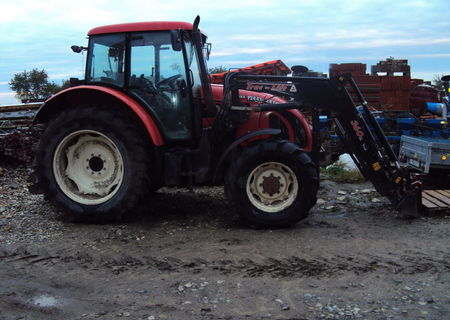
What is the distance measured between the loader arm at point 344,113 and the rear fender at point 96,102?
0.86 m

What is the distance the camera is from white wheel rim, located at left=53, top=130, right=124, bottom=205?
557 cm

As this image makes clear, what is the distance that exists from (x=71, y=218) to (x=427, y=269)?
398 cm

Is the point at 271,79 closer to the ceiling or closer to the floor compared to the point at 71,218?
closer to the ceiling

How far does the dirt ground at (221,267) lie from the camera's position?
3.43 m

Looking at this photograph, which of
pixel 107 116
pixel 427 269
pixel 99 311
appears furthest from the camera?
pixel 107 116

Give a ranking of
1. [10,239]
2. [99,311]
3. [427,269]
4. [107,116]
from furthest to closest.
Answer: [107,116] < [10,239] < [427,269] < [99,311]

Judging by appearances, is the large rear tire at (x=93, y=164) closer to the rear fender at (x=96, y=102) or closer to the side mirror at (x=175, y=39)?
the rear fender at (x=96, y=102)

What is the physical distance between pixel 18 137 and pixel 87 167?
4345mm

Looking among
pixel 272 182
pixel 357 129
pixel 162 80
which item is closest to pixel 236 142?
pixel 272 182

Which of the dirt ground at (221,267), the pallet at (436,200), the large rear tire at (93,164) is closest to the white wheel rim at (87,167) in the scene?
the large rear tire at (93,164)

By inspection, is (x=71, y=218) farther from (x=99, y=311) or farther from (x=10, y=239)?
(x=99, y=311)

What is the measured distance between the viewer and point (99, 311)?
3.42 m

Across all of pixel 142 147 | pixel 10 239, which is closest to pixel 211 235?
pixel 142 147

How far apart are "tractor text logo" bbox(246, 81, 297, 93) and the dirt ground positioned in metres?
1.68
